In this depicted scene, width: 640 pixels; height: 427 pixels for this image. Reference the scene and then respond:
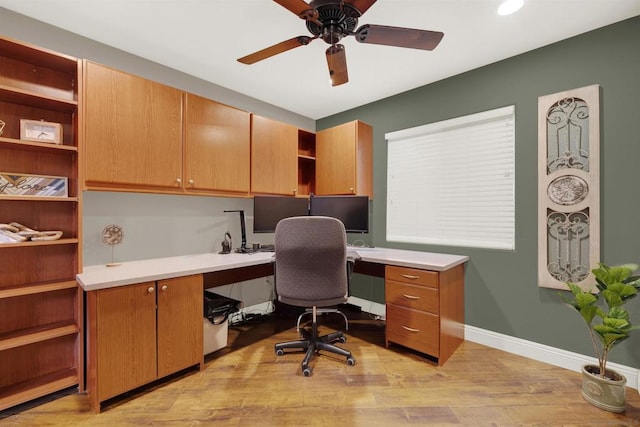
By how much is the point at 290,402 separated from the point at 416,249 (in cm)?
195

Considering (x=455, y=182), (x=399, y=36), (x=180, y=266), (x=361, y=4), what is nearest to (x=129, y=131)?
(x=180, y=266)

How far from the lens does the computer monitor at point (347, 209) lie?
2.95 metres

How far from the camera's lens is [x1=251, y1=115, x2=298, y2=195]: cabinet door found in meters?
2.83

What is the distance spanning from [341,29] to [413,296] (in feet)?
6.49

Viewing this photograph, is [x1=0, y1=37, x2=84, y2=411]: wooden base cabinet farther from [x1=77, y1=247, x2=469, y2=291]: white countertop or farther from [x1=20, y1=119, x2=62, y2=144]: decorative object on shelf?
[x1=77, y1=247, x2=469, y2=291]: white countertop

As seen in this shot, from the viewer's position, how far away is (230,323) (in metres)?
2.96

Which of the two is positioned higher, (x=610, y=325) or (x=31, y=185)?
(x=31, y=185)

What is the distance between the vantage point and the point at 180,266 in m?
Answer: 2.09

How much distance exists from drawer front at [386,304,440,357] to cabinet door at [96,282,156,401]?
6.01 ft

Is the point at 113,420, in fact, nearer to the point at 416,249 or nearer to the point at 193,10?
the point at 193,10

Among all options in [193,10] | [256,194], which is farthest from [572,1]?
[256,194]

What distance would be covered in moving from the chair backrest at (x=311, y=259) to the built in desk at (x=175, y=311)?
0.34 meters

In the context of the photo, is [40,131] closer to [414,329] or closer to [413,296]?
[413,296]

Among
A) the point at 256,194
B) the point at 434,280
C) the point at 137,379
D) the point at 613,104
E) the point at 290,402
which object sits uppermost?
the point at 613,104
